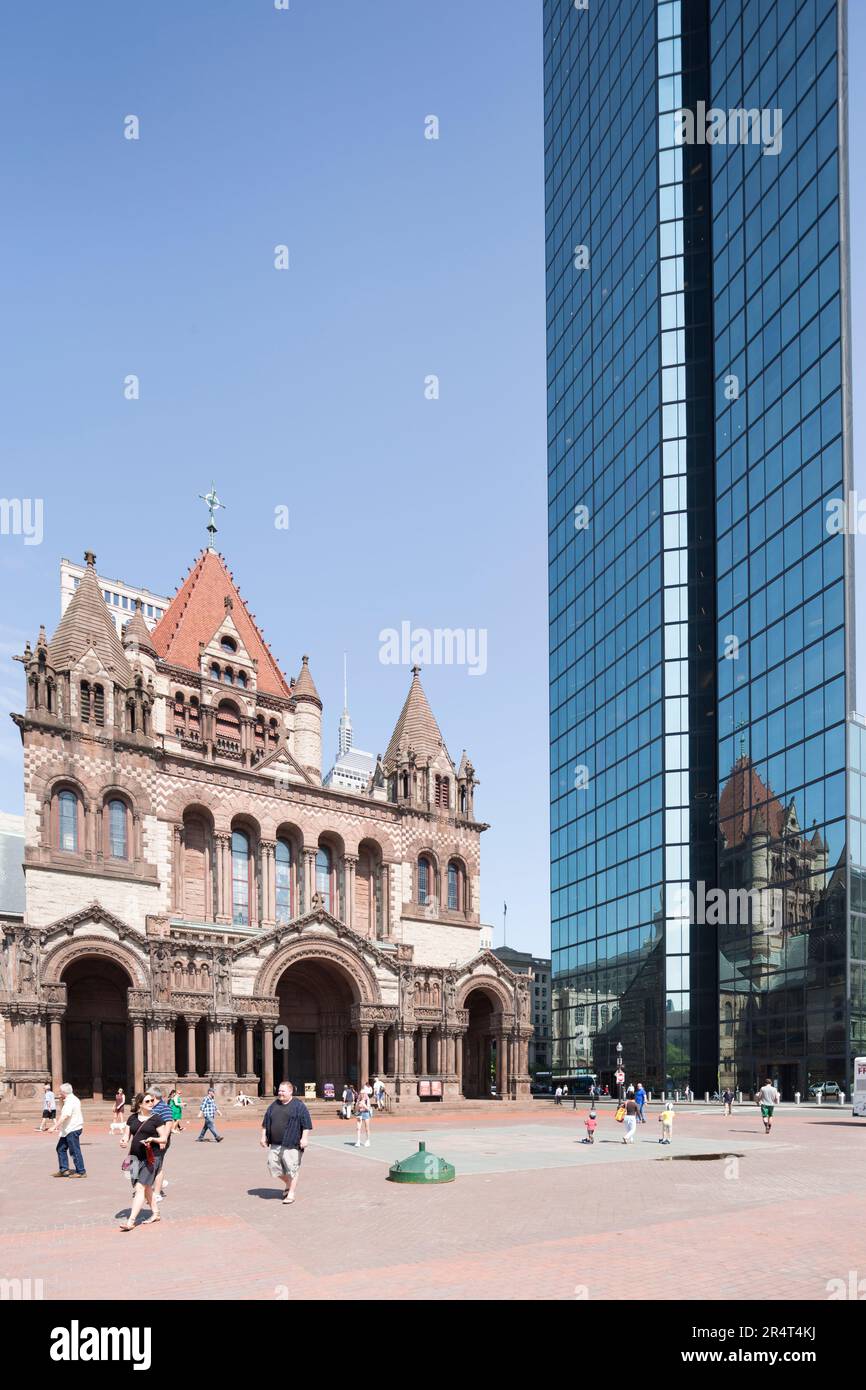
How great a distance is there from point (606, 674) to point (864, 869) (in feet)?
97.7

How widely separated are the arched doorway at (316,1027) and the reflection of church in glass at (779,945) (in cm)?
2197

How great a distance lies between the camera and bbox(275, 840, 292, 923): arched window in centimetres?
5641

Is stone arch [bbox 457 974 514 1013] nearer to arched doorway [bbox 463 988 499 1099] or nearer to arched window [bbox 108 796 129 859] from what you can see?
arched doorway [bbox 463 988 499 1099]

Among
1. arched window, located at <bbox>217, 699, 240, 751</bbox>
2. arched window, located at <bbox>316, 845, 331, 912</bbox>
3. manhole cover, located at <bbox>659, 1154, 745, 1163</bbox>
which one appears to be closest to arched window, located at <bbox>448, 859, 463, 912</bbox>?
arched window, located at <bbox>316, 845, 331, 912</bbox>

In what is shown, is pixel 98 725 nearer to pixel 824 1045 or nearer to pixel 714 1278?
pixel 824 1045

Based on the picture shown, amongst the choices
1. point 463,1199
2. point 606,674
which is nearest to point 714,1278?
point 463,1199

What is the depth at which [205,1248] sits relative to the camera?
13242 mm

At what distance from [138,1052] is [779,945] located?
108 feet

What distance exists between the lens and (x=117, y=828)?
164 feet

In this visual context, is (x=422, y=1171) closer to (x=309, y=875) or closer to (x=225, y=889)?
(x=225, y=889)

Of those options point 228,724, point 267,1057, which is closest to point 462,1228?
point 267,1057

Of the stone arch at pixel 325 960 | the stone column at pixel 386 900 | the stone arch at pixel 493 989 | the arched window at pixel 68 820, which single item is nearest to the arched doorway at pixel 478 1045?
the stone arch at pixel 493 989

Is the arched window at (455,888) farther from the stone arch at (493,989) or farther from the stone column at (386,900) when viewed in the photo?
the stone arch at (493,989)

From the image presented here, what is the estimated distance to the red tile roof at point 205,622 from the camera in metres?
62.4
